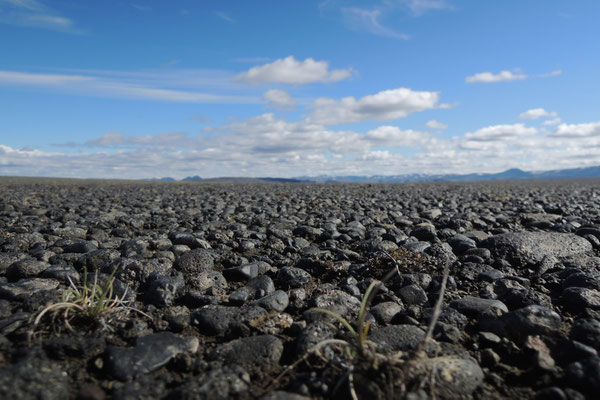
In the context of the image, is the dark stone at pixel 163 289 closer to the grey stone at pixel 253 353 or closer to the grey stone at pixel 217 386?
the grey stone at pixel 253 353

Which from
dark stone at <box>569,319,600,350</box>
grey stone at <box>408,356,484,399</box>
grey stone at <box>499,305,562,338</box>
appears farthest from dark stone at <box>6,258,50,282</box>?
dark stone at <box>569,319,600,350</box>

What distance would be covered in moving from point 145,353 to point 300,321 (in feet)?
3.81

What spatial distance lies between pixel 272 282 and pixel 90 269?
2.17 meters

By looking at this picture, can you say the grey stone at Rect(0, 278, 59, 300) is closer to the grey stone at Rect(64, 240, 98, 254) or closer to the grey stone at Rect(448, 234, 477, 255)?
the grey stone at Rect(64, 240, 98, 254)

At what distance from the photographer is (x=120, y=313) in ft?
9.64

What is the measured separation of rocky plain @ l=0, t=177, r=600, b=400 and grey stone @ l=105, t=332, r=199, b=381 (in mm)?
11

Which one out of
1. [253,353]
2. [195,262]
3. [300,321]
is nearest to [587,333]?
[300,321]

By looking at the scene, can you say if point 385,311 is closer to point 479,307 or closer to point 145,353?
point 479,307

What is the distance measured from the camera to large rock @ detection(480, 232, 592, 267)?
4.73 meters

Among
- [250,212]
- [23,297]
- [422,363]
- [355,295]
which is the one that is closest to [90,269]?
[23,297]

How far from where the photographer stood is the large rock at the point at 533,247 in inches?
186

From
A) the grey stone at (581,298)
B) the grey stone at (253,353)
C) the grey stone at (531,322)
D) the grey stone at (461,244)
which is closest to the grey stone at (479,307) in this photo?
the grey stone at (531,322)

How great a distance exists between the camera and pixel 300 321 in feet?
10.00

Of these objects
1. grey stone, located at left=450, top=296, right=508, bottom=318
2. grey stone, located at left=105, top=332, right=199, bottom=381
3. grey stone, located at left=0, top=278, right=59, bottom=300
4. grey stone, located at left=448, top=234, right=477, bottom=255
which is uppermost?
grey stone, located at left=448, top=234, right=477, bottom=255
